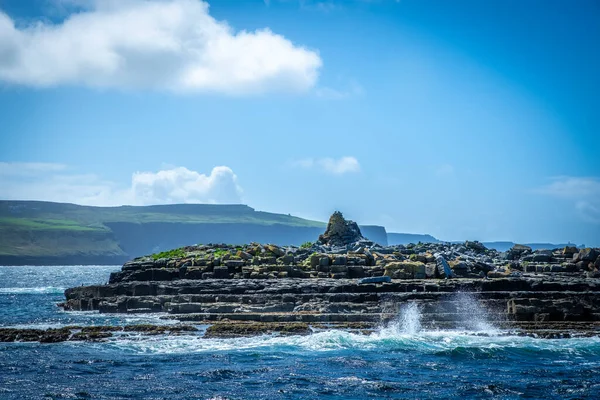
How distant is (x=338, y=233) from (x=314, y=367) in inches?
1475

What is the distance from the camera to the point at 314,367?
87.1 feet

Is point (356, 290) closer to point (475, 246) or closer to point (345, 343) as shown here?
point (345, 343)

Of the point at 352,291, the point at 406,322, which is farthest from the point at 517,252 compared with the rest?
the point at 406,322

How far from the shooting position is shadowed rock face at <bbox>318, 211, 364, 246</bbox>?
208 ft

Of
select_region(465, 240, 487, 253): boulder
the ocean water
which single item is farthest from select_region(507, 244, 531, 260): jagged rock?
the ocean water

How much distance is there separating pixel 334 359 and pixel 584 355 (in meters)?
9.88

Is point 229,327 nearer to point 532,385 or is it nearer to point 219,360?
point 219,360

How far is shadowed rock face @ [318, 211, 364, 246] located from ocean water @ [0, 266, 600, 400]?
27.8 m

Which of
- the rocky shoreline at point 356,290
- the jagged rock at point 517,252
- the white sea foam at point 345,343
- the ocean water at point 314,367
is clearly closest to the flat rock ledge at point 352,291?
the rocky shoreline at point 356,290

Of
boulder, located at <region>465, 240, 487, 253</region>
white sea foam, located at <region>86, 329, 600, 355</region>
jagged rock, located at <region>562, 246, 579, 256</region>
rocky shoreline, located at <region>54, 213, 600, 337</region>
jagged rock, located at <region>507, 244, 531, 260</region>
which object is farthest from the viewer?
boulder, located at <region>465, 240, 487, 253</region>

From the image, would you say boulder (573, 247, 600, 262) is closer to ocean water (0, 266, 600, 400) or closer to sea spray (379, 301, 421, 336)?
ocean water (0, 266, 600, 400)

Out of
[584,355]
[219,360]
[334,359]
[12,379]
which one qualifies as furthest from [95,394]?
[584,355]

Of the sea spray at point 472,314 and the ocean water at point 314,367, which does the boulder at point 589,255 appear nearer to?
the sea spray at point 472,314

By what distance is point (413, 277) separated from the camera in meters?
43.9
